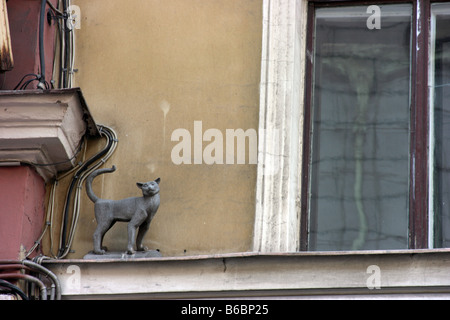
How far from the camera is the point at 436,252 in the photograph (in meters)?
7.54

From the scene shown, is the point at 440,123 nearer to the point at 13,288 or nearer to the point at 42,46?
the point at 42,46

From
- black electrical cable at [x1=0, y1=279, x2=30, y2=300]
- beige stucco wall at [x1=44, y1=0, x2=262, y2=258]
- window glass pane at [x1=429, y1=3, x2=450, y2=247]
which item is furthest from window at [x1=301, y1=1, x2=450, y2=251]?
black electrical cable at [x1=0, y1=279, x2=30, y2=300]

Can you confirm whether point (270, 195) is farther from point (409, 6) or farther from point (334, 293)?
point (409, 6)

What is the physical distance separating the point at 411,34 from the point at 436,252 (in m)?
1.59

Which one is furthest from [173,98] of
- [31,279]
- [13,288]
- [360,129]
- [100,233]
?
[13,288]

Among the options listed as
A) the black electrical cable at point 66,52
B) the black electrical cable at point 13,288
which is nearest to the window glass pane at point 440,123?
the black electrical cable at point 66,52

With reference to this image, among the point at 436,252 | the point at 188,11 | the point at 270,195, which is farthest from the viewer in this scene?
the point at 188,11

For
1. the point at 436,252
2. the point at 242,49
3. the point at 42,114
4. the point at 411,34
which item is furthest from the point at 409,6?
the point at 42,114

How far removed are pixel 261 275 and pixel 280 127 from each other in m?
0.99

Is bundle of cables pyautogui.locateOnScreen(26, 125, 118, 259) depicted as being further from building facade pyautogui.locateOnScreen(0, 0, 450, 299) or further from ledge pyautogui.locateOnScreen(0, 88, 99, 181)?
ledge pyautogui.locateOnScreen(0, 88, 99, 181)

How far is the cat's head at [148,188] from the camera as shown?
793 centimetres

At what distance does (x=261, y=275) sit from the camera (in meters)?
7.72

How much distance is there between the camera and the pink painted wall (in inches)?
308

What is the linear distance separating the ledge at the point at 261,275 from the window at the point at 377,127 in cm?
42
